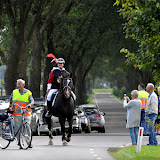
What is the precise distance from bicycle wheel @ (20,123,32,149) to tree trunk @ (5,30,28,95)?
14832 millimetres

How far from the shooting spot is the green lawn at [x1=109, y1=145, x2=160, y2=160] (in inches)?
524

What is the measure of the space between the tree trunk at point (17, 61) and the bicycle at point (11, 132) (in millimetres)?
14328

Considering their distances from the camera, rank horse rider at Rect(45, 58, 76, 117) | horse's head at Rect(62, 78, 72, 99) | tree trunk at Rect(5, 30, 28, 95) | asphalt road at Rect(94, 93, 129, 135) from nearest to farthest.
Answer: horse's head at Rect(62, 78, 72, 99)
horse rider at Rect(45, 58, 76, 117)
tree trunk at Rect(5, 30, 28, 95)
asphalt road at Rect(94, 93, 129, 135)

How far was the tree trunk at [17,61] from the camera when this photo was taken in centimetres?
3031

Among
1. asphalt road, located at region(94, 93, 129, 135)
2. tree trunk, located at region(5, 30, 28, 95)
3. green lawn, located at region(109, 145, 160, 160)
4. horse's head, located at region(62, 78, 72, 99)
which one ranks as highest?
tree trunk, located at region(5, 30, 28, 95)

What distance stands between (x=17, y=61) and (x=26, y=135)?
17.1m

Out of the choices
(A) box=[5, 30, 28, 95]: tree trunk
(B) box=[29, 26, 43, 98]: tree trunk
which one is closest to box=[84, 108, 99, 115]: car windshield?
(A) box=[5, 30, 28, 95]: tree trunk

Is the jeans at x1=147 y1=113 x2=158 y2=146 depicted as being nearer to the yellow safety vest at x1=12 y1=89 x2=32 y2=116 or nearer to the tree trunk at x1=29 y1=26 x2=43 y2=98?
the yellow safety vest at x1=12 y1=89 x2=32 y2=116

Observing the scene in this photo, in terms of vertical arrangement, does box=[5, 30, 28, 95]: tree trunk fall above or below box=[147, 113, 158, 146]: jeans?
above

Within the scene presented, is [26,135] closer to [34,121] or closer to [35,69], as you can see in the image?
[34,121]

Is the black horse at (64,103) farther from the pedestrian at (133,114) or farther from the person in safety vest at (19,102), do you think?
the pedestrian at (133,114)

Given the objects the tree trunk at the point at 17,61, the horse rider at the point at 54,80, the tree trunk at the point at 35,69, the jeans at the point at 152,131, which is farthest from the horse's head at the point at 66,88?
the tree trunk at the point at 35,69

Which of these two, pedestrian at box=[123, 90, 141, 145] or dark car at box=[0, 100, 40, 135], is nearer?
pedestrian at box=[123, 90, 141, 145]

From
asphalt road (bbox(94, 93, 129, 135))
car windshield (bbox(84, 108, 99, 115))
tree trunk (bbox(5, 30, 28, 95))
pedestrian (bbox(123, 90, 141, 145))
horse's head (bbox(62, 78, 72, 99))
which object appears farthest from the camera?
asphalt road (bbox(94, 93, 129, 135))
